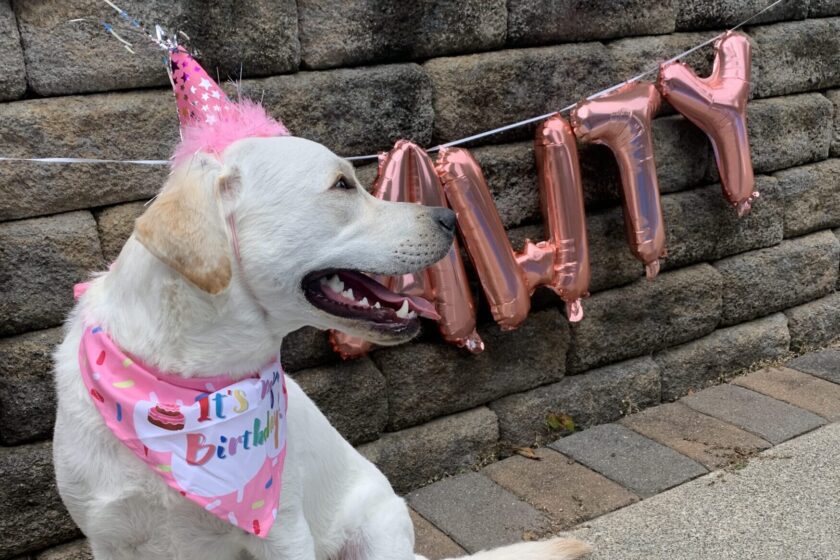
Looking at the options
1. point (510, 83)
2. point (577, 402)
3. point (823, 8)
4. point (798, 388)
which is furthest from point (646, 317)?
point (823, 8)

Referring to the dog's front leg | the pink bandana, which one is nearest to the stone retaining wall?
the pink bandana

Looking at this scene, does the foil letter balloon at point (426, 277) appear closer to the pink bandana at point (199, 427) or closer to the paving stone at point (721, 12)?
the pink bandana at point (199, 427)

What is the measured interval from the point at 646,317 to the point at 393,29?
1914mm

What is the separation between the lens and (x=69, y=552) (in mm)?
3076

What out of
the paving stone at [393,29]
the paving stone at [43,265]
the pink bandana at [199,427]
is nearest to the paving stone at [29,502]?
the paving stone at [43,265]

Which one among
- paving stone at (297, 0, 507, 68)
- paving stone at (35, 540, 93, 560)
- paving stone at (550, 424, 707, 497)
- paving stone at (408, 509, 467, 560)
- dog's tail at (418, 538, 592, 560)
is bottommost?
paving stone at (35, 540, 93, 560)

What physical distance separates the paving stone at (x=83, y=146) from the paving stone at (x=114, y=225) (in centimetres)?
4

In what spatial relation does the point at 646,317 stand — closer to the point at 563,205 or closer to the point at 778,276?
the point at 563,205

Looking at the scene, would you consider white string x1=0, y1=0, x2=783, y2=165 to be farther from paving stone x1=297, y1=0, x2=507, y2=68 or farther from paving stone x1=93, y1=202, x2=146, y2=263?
paving stone x1=297, y1=0, x2=507, y2=68

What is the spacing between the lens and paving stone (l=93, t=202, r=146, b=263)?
2965 millimetres

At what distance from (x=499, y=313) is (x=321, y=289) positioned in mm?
1607

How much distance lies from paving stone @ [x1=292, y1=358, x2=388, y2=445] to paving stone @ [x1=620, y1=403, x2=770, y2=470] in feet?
4.34

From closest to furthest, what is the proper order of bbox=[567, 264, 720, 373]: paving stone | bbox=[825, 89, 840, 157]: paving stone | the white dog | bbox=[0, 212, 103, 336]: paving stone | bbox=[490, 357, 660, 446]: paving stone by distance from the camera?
the white dog < bbox=[0, 212, 103, 336]: paving stone < bbox=[490, 357, 660, 446]: paving stone < bbox=[567, 264, 720, 373]: paving stone < bbox=[825, 89, 840, 157]: paving stone

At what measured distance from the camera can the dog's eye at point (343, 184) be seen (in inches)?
87.3
